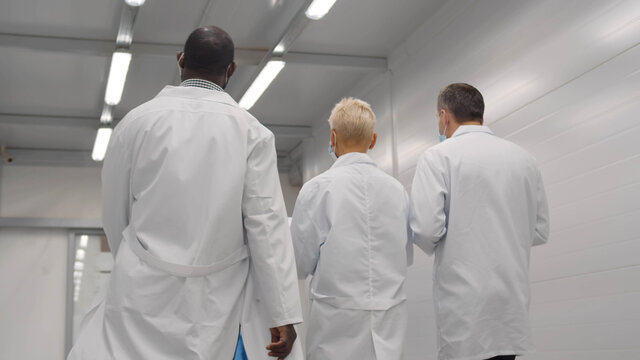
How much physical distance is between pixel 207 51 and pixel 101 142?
7.44 meters

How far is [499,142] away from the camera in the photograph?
320cm

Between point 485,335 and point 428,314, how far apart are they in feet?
12.4

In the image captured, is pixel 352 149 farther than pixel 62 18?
No

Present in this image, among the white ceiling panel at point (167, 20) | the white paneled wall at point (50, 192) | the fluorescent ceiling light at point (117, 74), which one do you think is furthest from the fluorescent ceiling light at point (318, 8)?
the white paneled wall at point (50, 192)

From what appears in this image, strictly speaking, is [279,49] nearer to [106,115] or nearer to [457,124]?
[106,115]

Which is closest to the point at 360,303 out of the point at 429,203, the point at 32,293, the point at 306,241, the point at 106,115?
Answer: the point at 306,241

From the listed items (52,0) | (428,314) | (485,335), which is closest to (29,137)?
(52,0)

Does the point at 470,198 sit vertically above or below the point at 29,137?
below

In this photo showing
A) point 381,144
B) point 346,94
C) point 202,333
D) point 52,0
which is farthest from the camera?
point 346,94

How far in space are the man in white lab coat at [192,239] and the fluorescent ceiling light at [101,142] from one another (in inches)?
263

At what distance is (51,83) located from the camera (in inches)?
326

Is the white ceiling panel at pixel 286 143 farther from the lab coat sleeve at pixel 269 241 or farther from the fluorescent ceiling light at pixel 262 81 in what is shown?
the lab coat sleeve at pixel 269 241

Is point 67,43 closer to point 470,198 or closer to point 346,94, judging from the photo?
point 346,94

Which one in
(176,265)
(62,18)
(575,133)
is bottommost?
(176,265)
